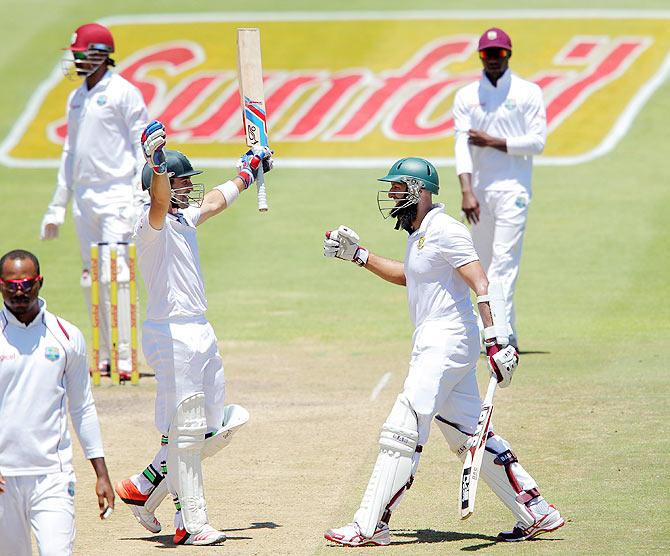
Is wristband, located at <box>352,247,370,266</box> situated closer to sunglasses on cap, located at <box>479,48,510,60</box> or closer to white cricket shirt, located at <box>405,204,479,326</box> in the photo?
white cricket shirt, located at <box>405,204,479,326</box>

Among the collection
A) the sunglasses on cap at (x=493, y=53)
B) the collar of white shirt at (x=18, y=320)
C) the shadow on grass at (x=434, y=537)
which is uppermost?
the sunglasses on cap at (x=493, y=53)

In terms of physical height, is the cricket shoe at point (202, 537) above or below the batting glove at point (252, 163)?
below

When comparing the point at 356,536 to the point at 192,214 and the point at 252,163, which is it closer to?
the point at 192,214

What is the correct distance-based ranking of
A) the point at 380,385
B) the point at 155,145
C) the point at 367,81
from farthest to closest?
the point at 367,81 → the point at 380,385 → the point at 155,145

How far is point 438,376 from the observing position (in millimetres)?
7473

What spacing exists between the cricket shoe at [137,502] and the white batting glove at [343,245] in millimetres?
1593

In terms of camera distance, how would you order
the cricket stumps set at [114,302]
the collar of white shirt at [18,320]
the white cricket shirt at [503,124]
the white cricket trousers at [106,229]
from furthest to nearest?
1. the white cricket shirt at [503,124]
2. the white cricket trousers at [106,229]
3. the cricket stumps set at [114,302]
4. the collar of white shirt at [18,320]

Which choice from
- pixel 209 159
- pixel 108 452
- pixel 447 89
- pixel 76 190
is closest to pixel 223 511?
pixel 108 452

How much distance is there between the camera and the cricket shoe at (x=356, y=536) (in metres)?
7.35

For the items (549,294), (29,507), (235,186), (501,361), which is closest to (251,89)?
(235,186)

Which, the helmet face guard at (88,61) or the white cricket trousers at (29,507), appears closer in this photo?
the white cricket trousers at (29,507)

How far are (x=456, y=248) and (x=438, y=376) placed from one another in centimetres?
65

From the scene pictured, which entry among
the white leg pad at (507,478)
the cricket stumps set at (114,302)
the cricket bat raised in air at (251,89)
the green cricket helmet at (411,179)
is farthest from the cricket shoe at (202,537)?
the cricket stumps set at (114,302)

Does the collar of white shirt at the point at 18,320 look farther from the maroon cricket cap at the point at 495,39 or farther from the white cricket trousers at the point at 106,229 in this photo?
the maroon cricket cap at the point at 495,39
